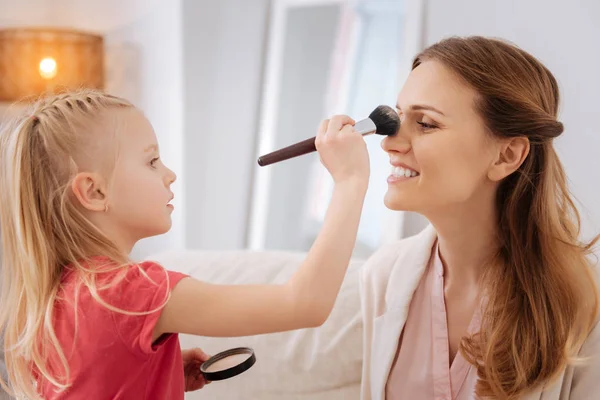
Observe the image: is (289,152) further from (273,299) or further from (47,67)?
(47,67)

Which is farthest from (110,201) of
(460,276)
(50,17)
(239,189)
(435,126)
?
(50,17)

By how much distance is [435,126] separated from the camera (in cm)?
116

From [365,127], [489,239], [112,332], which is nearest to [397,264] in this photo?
[489,239]

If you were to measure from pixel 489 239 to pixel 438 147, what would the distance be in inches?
8.6

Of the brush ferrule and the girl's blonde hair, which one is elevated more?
the brush ferrule

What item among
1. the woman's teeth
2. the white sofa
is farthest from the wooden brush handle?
the white sofa

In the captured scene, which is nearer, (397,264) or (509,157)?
(509,157)

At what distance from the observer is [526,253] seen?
121 centimetres

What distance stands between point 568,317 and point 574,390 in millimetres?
115

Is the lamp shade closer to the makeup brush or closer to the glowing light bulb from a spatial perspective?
the glowing light bulb

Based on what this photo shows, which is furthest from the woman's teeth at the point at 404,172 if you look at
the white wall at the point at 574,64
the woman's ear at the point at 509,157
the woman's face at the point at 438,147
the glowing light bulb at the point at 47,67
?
the glowing light bulb at the point at 47,67

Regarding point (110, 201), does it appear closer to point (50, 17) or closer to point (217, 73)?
point (217, 73)

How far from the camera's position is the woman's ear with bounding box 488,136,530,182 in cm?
118

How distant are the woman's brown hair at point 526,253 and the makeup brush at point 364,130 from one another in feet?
0.49
